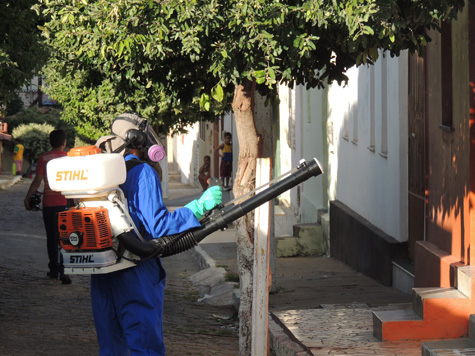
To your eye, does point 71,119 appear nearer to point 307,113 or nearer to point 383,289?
point 307,113

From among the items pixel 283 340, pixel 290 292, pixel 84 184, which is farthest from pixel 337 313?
pixel 84 184

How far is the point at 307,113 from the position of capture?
2161 cm

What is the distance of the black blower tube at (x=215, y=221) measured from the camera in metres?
5.81

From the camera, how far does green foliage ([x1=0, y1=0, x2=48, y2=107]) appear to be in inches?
446

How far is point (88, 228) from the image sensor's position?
5859 millimetres

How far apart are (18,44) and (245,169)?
4.60 metres

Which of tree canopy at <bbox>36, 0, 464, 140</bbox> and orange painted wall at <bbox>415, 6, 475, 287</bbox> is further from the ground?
tree canopy at <bbox>36, 0, 464, 140</bbox>

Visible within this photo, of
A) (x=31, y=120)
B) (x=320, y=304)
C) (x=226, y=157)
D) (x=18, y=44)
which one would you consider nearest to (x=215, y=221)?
(x=320, y=304)

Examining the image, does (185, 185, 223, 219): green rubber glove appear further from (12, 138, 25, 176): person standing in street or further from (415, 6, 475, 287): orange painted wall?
(12, 138, 25, 176): person standing in street

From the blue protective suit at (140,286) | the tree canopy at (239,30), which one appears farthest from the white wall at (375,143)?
the blue protective suit at (140,286)

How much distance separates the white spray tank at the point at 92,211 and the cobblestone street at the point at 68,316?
118 inches

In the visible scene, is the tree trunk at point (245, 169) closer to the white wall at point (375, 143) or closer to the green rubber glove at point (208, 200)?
the green rubber glove at point (208, 200)

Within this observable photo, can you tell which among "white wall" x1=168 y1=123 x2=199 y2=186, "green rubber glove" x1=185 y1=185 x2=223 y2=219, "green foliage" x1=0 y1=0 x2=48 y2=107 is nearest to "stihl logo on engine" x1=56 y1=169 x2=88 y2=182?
"green rubber glove" x1=185 y1=185 x2=223 y2=219

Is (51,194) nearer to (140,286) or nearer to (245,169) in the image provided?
(245,169)
